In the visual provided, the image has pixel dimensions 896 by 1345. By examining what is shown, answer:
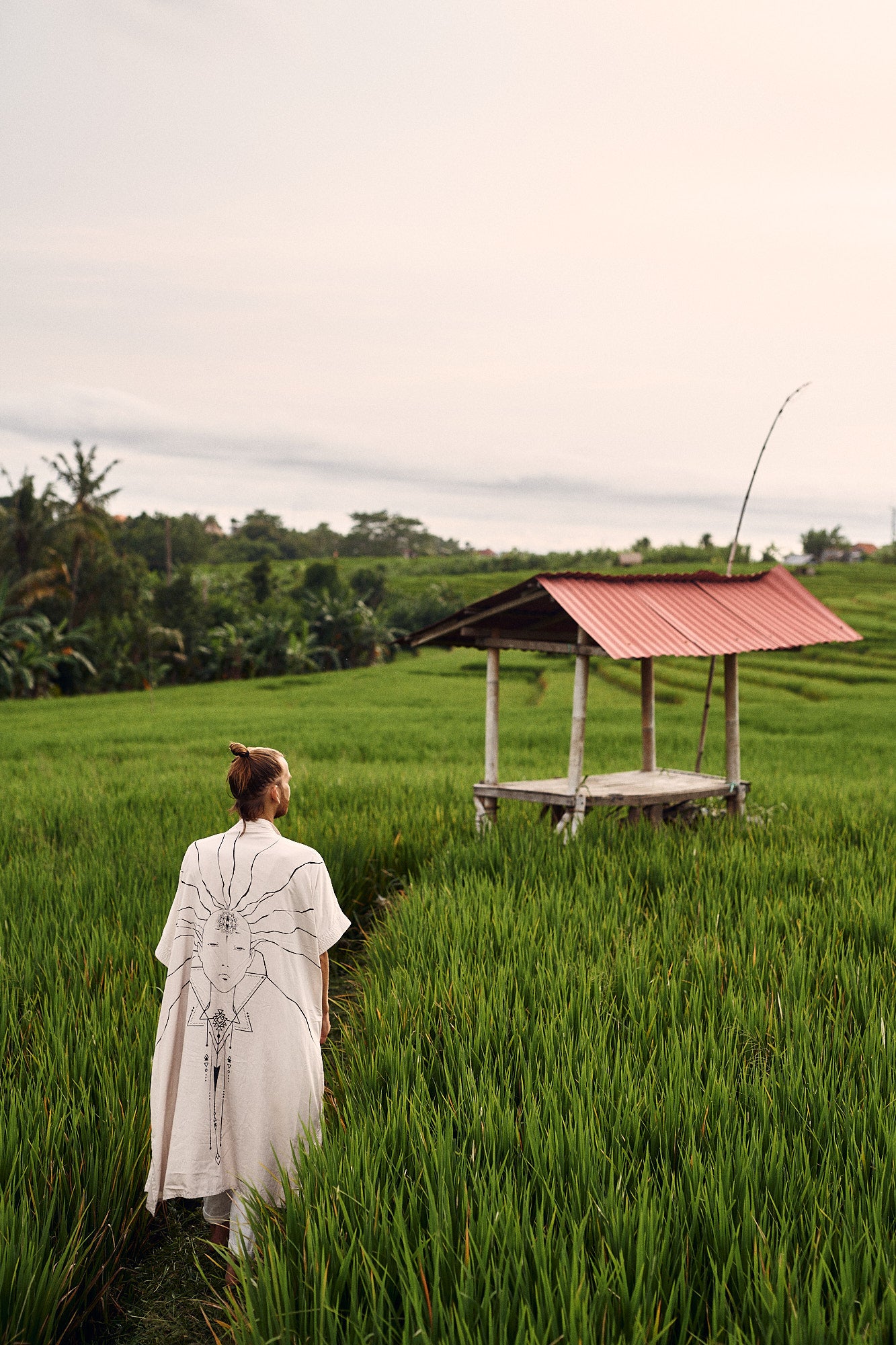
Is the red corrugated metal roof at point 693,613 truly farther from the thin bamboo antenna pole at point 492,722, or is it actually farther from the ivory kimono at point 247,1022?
the ivory kimono at point 247,1022

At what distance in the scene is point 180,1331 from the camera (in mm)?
2477

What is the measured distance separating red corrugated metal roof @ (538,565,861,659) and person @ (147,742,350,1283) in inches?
133

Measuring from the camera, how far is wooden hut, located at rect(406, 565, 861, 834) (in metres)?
6.12

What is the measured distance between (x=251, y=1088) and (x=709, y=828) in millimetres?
4663

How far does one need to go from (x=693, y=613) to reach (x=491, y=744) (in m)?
1.72

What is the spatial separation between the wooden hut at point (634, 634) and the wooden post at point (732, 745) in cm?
1


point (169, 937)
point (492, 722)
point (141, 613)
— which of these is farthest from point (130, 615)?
point (169, 937)

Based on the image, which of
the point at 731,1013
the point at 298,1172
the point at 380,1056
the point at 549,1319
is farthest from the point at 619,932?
the point at 549,1319

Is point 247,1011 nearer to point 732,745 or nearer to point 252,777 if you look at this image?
point 252,777

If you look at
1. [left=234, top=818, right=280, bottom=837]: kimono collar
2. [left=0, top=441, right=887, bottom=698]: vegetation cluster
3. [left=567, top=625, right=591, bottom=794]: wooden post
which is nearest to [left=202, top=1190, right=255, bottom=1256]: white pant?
[left=234, top=818, right=280, bottom=837]: kimono collar

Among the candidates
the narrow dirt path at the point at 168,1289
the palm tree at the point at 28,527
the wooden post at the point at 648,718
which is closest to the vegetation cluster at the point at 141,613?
the palm tree at the point at 28,527

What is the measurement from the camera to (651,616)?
6.40 m

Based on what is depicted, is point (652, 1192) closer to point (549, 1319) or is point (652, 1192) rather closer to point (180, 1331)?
point (549, 1319)

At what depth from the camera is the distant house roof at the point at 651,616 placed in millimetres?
6066
